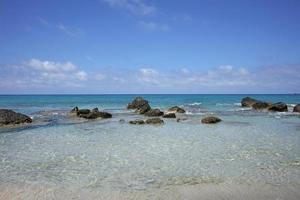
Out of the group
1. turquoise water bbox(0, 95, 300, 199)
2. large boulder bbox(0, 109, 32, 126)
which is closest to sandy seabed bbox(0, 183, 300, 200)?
turquoise water bbox(0, 95, 300, 199)

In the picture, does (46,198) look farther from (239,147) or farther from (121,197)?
(239,147)

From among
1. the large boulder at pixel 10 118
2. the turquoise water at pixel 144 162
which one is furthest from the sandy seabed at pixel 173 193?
the large boulder at pixel 10 118

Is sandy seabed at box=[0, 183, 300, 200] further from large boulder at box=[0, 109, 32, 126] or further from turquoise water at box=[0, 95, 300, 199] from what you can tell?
large boulder at box=[0, 109, 32, 126]

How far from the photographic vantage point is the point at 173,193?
903 cm

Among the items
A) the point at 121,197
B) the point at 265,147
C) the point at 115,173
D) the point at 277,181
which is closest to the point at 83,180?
the point at 115,173

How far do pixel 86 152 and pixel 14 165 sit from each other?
338 centimetres

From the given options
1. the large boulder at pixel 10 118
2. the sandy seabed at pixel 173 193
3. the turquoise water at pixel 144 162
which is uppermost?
the large boulder at pixel 10 118

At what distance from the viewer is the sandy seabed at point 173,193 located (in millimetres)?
8703

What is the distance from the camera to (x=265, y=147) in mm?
15633

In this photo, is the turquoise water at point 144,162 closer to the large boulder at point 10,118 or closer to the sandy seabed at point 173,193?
the sandy seabed at point 173,193

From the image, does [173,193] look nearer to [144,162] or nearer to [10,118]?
[144,162]

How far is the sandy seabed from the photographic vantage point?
870 cm

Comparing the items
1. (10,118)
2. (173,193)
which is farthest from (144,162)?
(10,118)

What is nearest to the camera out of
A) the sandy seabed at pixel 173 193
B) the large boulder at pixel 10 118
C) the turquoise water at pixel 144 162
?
the sandy seabed at pixel 173 193
